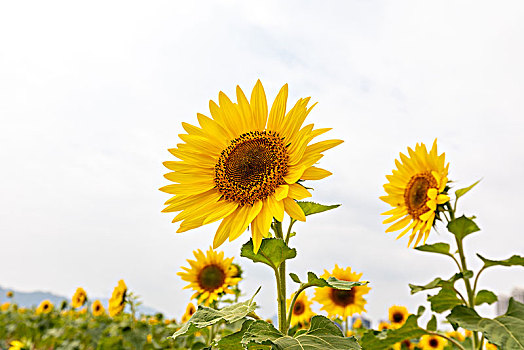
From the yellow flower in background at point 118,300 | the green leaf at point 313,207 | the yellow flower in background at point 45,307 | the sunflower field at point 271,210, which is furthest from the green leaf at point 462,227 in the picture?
the yellow flower in background at point 45,307

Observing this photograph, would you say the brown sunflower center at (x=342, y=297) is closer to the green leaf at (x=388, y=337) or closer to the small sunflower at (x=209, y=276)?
the small sunflower at (x=209, y=276)

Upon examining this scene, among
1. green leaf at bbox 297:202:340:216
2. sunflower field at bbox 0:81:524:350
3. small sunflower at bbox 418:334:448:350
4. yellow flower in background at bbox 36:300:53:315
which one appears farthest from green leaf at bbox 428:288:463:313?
yellow flower in background at bbox 36:300:53:315

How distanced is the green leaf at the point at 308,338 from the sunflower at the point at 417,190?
1338 millimetres

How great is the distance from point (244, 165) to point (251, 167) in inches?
1.2

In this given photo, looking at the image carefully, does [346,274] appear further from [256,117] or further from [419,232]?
[256,117]

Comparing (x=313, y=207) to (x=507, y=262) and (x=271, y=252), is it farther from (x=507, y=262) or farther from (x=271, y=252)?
(x=507, y=262)

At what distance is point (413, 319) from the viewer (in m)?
2.41

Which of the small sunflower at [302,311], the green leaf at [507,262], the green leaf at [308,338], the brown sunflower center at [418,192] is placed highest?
the brown sunflower center at [418,192]

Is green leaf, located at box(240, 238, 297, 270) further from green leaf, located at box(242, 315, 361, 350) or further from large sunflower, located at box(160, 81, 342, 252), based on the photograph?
green leaf, located at box(242, 315, 361, 350)

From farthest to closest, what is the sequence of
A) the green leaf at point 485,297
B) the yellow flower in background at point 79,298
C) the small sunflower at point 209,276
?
1. the yellow flower in background at point 79,298
2. the small sunflower at point 209,276
3. the green leaf at point 485,297

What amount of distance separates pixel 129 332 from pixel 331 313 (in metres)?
1.92

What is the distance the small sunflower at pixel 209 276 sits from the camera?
3223 mm

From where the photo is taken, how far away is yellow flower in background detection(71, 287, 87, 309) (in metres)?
6.56

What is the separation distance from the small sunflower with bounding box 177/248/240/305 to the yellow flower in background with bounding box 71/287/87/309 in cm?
394
